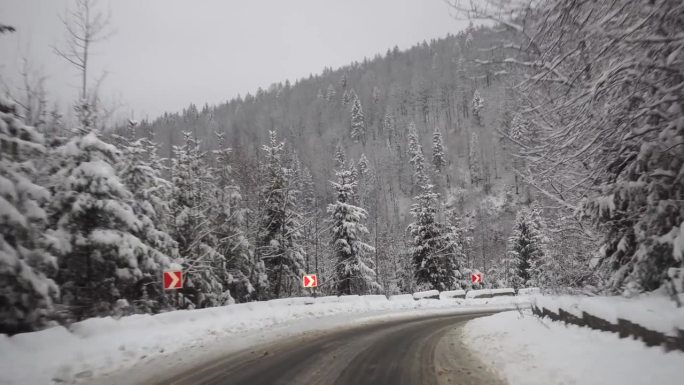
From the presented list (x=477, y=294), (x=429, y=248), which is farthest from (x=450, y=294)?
(x=429, y=248)

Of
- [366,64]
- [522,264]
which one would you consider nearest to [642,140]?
[522,264]

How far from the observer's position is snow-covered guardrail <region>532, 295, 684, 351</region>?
438 cm

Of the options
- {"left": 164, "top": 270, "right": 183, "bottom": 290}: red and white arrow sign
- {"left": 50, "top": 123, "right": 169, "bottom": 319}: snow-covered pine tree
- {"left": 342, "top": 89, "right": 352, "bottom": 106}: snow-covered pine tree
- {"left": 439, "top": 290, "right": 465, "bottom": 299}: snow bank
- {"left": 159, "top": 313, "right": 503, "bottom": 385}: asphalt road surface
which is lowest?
{"left": 439, "top": 290, "right": 465, "bottom": 299}: snow bank

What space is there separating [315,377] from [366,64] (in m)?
189

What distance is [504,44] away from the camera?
587 cm

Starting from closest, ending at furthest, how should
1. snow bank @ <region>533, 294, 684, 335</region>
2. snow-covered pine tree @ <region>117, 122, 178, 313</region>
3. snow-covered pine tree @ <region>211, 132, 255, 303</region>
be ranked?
snow bank @ <region>533, 294, 684, 335</region> → snow-covered pine tree @ <region>117, 122, 178, 313</region> → snow-covered pine tree @ <region>211, 132, 255, 303</region>

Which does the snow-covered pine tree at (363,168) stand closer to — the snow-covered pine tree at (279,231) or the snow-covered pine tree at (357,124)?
the snow-covered pine tree at (357,124)

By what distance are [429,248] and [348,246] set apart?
8213 millimetres

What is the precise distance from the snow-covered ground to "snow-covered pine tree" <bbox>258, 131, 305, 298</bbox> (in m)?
12.0

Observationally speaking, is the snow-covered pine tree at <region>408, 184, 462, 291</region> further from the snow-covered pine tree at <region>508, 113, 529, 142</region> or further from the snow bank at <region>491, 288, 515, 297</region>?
the snow-covered pine tree at <region>508, 113, 529, 142</region>

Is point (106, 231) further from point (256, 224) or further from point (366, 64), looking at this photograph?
point (366, 64)

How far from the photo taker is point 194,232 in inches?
981

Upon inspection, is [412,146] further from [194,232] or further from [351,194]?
[194,232]

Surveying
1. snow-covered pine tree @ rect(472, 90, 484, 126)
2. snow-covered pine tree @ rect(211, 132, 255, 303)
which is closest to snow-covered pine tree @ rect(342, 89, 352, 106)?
snow-covered pine tree @ rect(472, 90, 484, 126)
